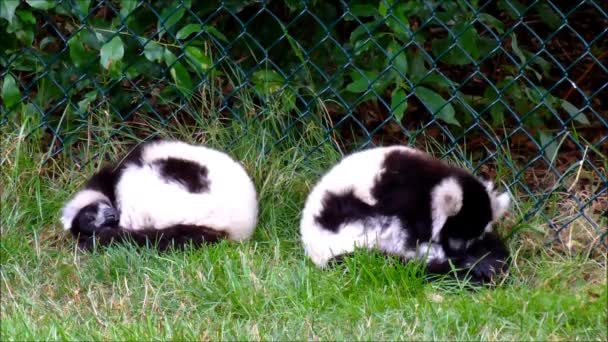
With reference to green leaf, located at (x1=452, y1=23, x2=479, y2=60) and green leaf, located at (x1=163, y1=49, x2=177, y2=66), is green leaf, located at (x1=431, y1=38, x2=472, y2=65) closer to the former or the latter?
Answer: green leaf, located at (x1=452, y1=23, x2=479, y2=60)

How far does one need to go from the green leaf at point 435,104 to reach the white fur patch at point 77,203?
1.72 metres

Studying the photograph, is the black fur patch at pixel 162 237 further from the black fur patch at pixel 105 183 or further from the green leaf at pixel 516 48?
the green leaf at pixel 516 48

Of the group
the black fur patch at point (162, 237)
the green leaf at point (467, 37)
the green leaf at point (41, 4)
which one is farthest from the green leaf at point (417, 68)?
the green leaf at point (41, 4)

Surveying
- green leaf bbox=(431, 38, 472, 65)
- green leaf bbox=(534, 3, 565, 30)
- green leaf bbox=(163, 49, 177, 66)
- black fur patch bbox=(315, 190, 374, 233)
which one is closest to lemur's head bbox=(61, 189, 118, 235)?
green leaf bbox=(163, 49, 177, 66)

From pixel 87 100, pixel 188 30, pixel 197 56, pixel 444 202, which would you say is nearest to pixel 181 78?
pixel 197 56

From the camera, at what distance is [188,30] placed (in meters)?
5.45

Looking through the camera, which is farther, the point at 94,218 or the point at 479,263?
the point at 94,218

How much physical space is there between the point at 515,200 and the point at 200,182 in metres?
1.61

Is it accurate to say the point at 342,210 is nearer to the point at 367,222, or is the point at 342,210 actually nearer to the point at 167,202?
the point at 367,222

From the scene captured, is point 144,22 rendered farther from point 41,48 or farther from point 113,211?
point 113,211

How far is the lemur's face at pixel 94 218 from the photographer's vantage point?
16.8 feet

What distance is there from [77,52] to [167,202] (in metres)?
1.08

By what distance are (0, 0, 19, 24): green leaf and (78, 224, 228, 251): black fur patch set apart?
119 centimetres

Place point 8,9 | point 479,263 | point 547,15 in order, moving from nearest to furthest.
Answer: point 479,263 < point 8,9 < point 547,15
